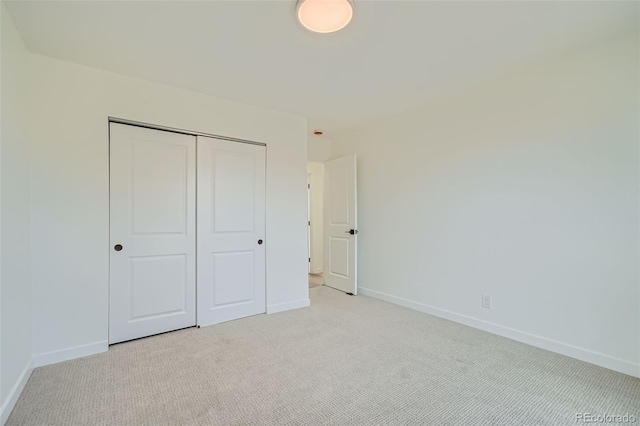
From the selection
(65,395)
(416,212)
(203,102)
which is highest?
(203,102)

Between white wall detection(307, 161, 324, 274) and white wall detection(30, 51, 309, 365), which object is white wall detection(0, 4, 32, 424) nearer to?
white wall detection(30, 51, 309, 365)

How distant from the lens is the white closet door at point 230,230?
119 inches

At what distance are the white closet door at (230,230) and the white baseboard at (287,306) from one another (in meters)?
0.10

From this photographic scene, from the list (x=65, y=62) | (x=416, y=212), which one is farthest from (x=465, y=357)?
(x=65, y=62)

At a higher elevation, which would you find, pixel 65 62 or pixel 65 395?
pixel 65 62

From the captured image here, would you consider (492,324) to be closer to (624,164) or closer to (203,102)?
(624,164)

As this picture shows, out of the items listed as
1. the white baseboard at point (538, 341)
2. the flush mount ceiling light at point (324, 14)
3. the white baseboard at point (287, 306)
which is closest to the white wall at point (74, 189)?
the white baseboard at point (287, 306)

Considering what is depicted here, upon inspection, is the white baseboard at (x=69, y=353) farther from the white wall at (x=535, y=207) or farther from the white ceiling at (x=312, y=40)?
the white wall at (x=535, y=207)

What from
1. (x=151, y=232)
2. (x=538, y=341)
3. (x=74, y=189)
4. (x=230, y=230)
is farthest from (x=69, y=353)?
(x=538, y=341)

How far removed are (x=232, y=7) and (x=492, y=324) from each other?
3323 mm

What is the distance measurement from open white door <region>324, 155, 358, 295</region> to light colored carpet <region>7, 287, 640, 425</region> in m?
1.47

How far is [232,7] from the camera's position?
178 centimetres

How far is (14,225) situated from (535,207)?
12.6 feet

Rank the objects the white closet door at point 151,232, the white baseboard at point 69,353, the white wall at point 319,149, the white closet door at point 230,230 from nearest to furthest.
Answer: the white baseboard at point 69,353 → the white closet door at point 151,232 → the white closet door at point 230,230 → the white wall at point 319,149
